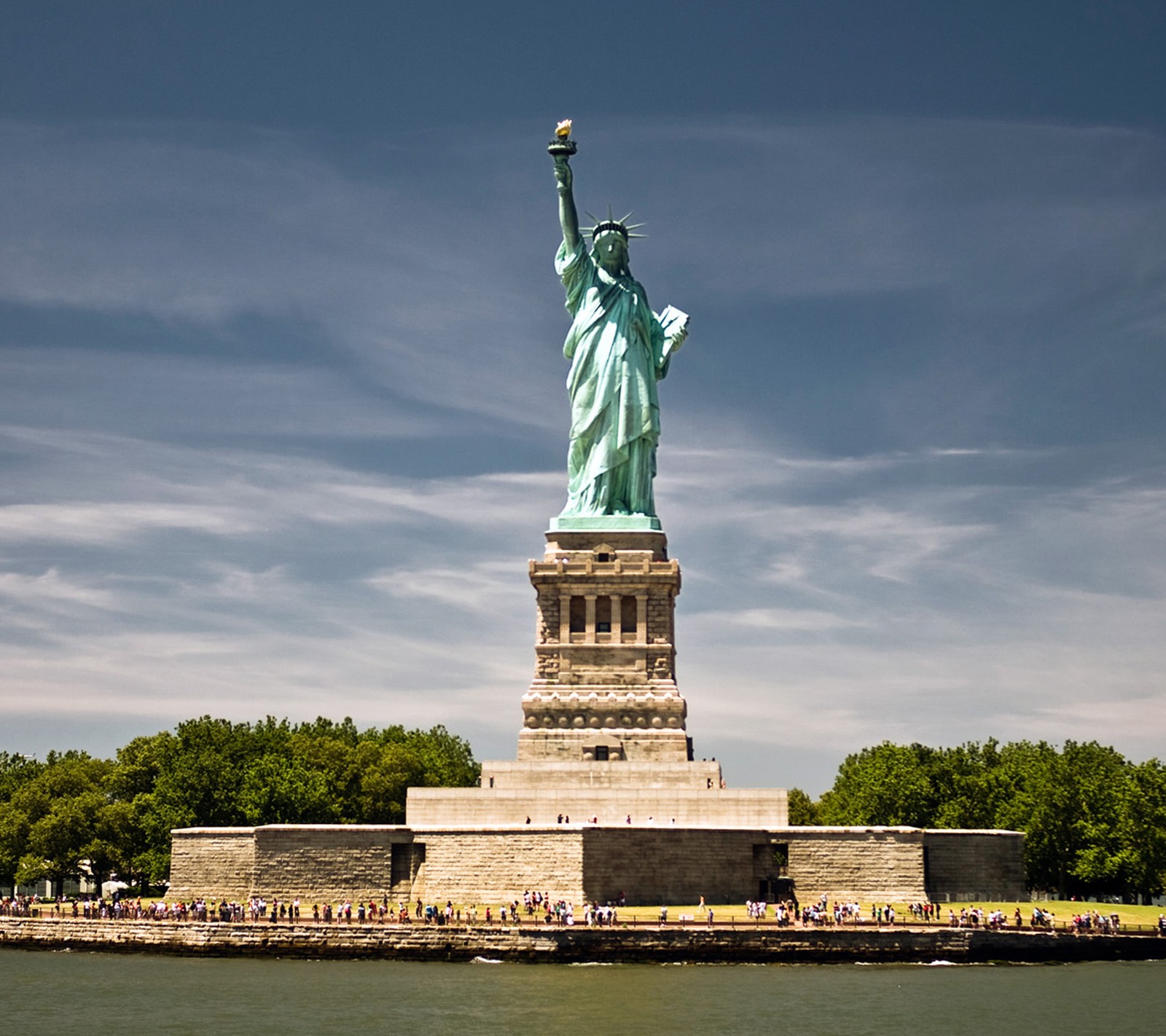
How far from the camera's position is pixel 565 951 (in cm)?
4991

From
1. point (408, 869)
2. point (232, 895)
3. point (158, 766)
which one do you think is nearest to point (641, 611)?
point (408, 869)

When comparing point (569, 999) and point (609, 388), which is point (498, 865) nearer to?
point (569, 999)

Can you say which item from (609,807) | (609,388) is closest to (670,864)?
(609,807)

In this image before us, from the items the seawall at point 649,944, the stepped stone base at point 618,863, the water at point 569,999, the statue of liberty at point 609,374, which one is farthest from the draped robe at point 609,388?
the water at point 569,999

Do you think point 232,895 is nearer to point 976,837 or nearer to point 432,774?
point 976,837

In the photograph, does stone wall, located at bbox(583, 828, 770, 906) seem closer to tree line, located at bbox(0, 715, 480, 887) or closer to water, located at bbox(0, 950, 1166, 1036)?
water, located at bbox(0, 950, 1166, 1036)

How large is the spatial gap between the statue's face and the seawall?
29.5 m

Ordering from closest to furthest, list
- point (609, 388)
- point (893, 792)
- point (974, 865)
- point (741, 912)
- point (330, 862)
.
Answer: point (741, 912)
point (330, 862)
point (974, 865)
point (609, 388)
point (893, 792)

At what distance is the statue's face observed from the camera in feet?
226

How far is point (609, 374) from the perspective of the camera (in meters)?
68.6

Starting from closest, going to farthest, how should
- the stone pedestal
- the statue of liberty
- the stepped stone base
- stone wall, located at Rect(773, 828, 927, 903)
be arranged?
1. the stepped stone base
2. stone wall, located at Rect(773, 828, 927, 903)
3. the stone pedestal
4. the statue of liberty

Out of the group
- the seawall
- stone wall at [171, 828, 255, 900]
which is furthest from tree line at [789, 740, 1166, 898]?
stone wall at [171, 828, 255, 900]

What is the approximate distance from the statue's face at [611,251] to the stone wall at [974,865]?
26741 mm

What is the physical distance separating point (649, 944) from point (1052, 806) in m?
27.7
